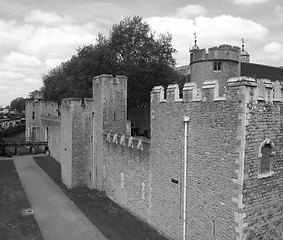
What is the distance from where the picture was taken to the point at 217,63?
29.4 meters

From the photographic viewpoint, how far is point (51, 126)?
39250mm

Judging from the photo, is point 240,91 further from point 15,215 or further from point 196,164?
point 15,215

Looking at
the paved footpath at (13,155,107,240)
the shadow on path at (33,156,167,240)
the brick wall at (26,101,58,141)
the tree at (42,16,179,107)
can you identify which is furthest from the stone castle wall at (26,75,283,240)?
the brick wall at (26,101,58,141)

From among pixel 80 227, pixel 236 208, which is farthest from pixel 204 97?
pixel 80 227

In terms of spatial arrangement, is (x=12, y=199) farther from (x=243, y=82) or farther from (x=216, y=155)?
(x=243, y=82)

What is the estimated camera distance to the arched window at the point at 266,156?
1028 centimetres

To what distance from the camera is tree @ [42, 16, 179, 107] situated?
3109cm

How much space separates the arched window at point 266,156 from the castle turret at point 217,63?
737 inches

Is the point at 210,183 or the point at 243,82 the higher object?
the point at 243,82

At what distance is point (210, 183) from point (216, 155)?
1.11m

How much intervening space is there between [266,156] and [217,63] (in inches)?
795

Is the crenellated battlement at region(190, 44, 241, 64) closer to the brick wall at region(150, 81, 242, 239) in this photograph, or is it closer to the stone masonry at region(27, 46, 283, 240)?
the stone masonry at region(27, 46, 283, 240)

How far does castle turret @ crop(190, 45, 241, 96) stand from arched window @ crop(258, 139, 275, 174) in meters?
18.7

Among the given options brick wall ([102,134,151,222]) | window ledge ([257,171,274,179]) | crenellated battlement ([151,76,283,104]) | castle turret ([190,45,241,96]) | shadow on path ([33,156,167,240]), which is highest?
castle turret ([190,45,241,96])
